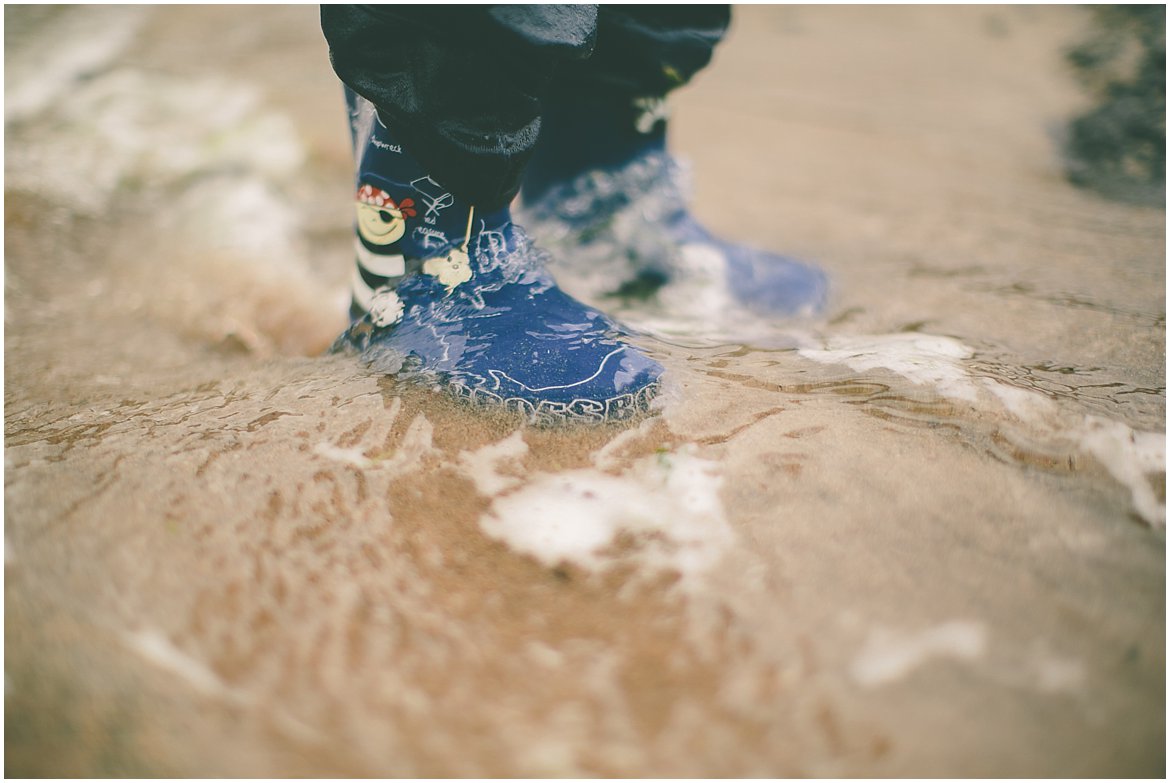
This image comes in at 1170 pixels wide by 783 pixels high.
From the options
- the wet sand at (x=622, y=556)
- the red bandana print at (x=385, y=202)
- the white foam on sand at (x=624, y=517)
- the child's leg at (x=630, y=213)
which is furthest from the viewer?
the child's leg at (x=630, y=213)

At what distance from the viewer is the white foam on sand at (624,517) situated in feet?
2.38

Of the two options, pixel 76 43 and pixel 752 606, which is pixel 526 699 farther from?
pixel 76 43

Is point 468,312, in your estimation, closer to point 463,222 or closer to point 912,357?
point 463,222

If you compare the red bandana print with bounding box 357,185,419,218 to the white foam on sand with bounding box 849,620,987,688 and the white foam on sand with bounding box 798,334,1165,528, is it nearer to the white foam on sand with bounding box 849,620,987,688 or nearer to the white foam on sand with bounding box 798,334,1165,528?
the white foam on sand with bounding box 798,334,1165,528

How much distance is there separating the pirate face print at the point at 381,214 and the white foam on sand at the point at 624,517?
48 centimetres

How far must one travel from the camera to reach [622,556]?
2.39ft

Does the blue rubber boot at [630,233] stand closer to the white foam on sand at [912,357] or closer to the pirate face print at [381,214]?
the white foam on sand at [912,357]

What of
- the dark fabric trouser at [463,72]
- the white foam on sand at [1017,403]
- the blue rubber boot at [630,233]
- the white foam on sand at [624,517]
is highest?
the dark fabric trouser at [463,72]

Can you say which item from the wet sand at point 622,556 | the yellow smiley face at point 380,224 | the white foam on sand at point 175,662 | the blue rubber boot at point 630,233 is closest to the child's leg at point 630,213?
the blue rubber boot at point 630,233

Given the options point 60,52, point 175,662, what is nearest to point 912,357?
point 175,662

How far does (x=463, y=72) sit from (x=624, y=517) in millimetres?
597

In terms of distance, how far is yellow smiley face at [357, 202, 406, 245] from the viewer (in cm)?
107

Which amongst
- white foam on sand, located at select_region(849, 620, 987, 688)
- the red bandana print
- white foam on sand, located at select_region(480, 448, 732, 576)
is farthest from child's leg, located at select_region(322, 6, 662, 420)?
white foam on sand, located at select_region(849, 620, 987, 688)

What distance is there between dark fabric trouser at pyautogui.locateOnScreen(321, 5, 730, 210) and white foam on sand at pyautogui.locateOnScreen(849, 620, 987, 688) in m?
0.75
